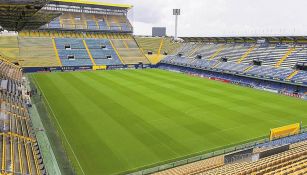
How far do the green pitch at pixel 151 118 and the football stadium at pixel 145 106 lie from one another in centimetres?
11

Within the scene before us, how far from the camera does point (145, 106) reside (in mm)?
28359

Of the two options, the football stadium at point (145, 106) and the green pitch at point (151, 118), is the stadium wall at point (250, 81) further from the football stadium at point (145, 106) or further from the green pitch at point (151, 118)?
the green pitch at point (151, 118)


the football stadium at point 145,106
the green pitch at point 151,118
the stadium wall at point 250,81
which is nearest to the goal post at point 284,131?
the football stadium at point 145,106

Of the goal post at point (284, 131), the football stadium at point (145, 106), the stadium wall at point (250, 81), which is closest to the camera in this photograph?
the football stadium at point (145, 106)

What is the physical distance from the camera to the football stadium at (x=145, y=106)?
15.7 metres

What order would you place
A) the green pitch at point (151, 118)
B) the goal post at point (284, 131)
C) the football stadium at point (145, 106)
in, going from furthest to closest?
the goal post at point (284, 131), the green pitch at point (151, 118), the football stadium at point (145, 106)

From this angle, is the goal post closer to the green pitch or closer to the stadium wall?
the green pitch

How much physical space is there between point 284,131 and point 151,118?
36.7 ft

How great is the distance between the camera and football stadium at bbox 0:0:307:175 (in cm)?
1574

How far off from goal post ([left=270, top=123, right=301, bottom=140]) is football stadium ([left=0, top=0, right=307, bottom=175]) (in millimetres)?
101

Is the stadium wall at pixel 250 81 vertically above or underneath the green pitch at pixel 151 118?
above

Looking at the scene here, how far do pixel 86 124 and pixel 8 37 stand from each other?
152ft

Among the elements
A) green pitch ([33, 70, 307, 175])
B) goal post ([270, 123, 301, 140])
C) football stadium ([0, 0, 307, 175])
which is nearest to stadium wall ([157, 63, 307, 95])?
football stadium ([0, 0, 307, 175])

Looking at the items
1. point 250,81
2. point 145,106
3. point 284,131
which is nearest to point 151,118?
point 145,106
